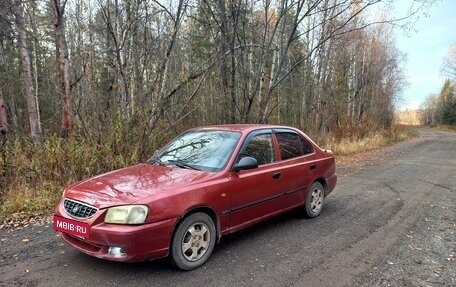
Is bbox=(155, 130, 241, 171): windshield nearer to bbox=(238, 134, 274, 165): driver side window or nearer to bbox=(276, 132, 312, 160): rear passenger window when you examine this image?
bbox=(238, 134, 274, 165): driver side window

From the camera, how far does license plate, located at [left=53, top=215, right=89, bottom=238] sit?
146 inches

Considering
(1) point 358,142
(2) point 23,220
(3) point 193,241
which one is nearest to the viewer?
(3) point 193,241

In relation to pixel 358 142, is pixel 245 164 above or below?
above

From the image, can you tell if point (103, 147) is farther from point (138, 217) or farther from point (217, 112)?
point (217, 112)

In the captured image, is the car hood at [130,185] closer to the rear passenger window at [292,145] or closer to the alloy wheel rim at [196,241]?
the alloy wheel rim at [196,241]

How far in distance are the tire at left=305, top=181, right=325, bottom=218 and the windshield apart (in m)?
1.89

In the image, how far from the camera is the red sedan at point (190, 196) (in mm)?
3660

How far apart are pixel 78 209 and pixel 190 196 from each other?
3.97 feet

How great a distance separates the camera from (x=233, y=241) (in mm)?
4984

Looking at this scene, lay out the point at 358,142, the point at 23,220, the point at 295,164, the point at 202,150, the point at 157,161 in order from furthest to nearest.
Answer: the point at 358,142 → the point at 23,220 → the point at 295,164 → the point at 157,161 → the point at 202,150

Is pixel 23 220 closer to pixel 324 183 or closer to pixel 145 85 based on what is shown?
pixel 324 183

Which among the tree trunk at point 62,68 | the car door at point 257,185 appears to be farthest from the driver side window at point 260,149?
the tree trunk at point 62,68

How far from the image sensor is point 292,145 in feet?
19.5

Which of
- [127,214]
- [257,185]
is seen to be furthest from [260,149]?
[127,214]
